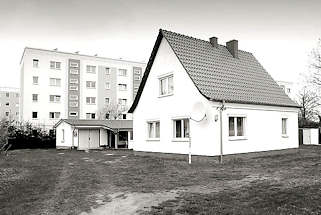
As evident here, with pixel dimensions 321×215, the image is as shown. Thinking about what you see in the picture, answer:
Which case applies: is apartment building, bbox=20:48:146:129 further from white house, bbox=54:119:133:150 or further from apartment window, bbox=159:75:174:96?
apartment window, bbox=159:75:174:96

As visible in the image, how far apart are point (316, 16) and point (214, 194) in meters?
9.17

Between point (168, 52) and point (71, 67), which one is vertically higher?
point (71, 67)

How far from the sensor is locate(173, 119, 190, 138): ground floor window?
1985cm

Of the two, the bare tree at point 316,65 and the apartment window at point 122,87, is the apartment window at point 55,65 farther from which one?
the bare tree at point 316,65

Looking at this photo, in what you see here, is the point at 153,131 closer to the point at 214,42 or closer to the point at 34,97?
the point at 214,42

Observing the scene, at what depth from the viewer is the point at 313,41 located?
27766 mm

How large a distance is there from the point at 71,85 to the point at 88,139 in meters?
21.7

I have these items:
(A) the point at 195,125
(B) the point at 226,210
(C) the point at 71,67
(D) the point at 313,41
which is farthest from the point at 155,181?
(C) the point at 71,67

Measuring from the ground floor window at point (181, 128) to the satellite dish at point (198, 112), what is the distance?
163 cm

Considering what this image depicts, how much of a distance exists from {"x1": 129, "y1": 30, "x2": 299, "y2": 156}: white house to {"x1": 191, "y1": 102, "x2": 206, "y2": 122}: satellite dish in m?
0.13

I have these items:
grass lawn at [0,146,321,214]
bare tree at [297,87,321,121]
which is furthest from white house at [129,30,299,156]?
bare tree at [297,87,321,121]

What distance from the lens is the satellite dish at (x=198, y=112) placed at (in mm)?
17750

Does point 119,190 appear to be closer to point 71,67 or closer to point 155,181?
point 155,181

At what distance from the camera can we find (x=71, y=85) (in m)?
62.0
